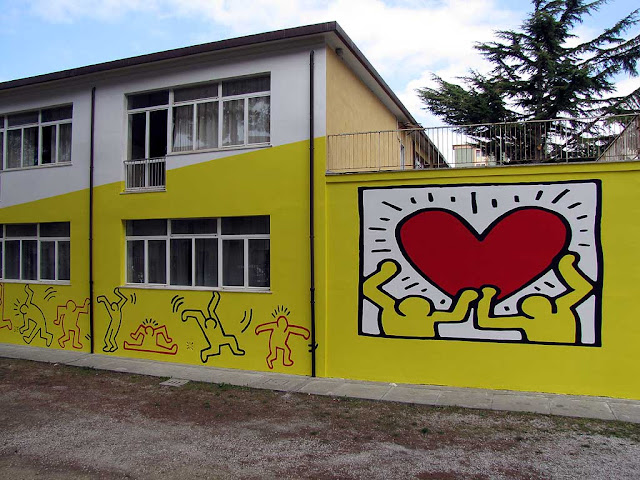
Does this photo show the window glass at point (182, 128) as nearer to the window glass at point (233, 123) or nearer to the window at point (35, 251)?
the window glass at point (233, 123)

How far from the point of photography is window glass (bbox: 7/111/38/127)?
12.3m

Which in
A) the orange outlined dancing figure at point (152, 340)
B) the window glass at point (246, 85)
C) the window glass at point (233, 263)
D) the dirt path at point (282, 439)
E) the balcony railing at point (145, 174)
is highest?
the window glass at point (246, 85)

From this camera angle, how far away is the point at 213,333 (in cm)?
970

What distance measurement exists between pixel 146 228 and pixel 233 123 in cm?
297

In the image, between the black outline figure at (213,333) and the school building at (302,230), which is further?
the black outline figure at (213,333)

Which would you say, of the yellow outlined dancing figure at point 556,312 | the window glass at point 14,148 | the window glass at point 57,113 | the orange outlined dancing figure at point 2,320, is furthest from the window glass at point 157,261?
the yellow outlined dancing figure at point 556,312

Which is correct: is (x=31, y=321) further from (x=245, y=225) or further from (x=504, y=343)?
(x=504, y=343)

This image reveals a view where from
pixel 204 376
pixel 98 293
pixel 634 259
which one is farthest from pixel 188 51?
pixel 634 259

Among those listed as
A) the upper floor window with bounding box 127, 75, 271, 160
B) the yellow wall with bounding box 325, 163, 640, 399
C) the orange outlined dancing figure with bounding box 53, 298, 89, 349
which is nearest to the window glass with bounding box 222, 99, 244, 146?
the upper floor window with bounding box 127, 75, 271, 160

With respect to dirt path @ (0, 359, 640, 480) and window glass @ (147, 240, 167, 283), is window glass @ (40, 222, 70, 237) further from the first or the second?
dirt path @ (0, 359, 640, 480)

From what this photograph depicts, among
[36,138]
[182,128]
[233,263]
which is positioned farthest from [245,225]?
[36,138]

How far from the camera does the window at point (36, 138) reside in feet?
38.6

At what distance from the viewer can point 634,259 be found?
7473mm

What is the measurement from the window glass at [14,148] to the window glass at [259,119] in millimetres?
6612
